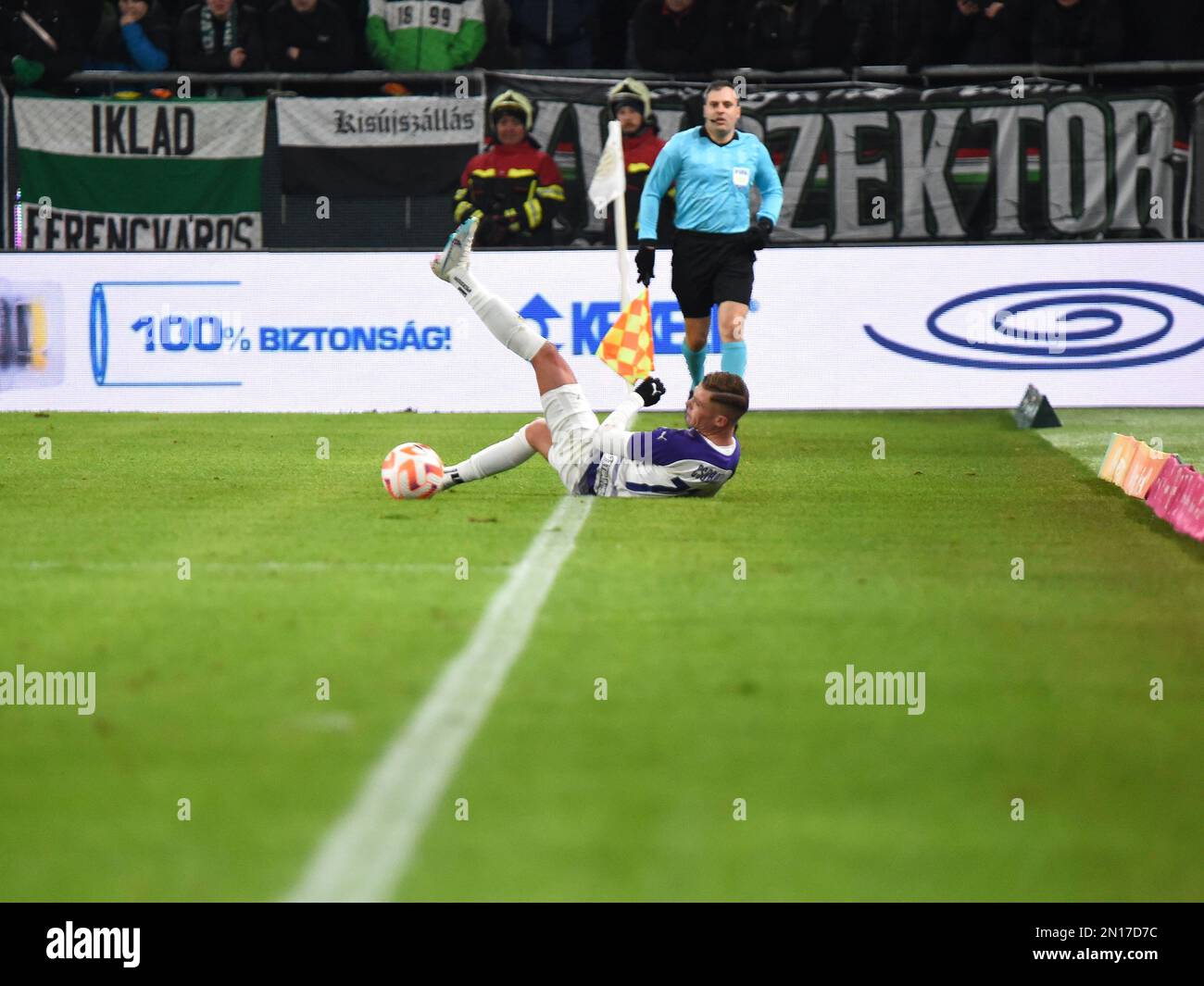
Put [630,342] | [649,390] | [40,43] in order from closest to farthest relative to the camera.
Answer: [649,390]
[630,342]
[40,43]

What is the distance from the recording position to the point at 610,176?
14453mm

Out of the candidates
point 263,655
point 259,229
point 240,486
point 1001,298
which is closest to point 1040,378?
point 1001,298

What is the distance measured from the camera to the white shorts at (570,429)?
8.77m

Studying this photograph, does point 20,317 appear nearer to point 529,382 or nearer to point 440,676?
point 529,382

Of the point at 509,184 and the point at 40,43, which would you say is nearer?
the point at 509,184

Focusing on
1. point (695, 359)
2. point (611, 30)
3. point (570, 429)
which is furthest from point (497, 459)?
point (611, 30)

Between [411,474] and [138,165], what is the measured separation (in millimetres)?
9257

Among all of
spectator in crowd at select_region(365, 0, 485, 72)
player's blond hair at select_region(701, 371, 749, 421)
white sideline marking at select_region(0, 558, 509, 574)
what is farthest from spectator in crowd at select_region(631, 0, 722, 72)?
white sideline marking at select_region(0, 558, 509, 574)

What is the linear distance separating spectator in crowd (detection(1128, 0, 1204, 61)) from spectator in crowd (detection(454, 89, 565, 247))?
268 inches

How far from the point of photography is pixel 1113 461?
35.1 ft

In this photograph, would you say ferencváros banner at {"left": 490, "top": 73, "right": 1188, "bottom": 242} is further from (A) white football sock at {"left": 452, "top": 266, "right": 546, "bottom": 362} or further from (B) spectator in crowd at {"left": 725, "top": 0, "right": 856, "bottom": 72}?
(A) white football sock at {"left": 452, "top": 266, "right": 546, "bottom": 362}

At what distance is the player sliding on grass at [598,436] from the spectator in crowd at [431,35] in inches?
361

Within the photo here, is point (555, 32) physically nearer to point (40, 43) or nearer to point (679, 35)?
point (679, 35)

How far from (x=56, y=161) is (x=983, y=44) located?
31.1 ft
